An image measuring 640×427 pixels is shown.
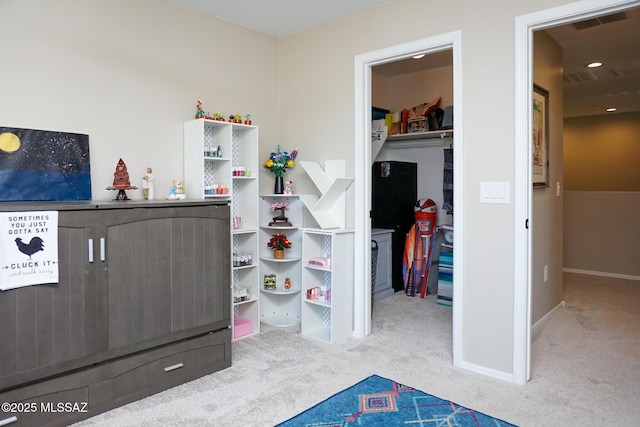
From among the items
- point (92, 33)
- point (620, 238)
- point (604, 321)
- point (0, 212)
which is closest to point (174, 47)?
point (92, 33)

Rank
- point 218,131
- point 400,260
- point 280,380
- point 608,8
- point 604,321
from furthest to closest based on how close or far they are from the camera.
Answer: point 400,260 < point 604,321 < point 218,131 < point 280,380 < point 608,8

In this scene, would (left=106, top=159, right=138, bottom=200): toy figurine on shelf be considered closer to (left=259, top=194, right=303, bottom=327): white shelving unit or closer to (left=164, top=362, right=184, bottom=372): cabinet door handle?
(left=164, top=362, right=184, bottom=372): cabinet door handle

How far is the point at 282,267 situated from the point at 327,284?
0.57 m

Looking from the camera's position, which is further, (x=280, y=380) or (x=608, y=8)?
(x=280, y=380)

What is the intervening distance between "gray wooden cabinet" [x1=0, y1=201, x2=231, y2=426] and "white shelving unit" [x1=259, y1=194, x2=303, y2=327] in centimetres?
103

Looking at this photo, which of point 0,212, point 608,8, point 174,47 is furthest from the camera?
point 174,47

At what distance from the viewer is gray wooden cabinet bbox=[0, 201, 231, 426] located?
79.8 inches

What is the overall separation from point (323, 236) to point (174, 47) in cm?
189

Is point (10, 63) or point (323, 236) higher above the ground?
point (10, 63)

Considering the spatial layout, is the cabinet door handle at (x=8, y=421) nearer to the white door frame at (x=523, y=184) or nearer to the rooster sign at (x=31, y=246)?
the rooster sign at (x=31, y=246)

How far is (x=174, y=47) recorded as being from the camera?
3266mm

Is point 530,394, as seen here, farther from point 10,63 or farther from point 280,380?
point 10,63

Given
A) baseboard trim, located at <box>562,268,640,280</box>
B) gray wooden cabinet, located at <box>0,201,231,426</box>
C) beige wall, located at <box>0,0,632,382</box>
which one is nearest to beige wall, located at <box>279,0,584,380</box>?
beige wall, located at <box>0,0,632,382</box>

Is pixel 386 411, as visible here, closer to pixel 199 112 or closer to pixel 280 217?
pixel 280 217
